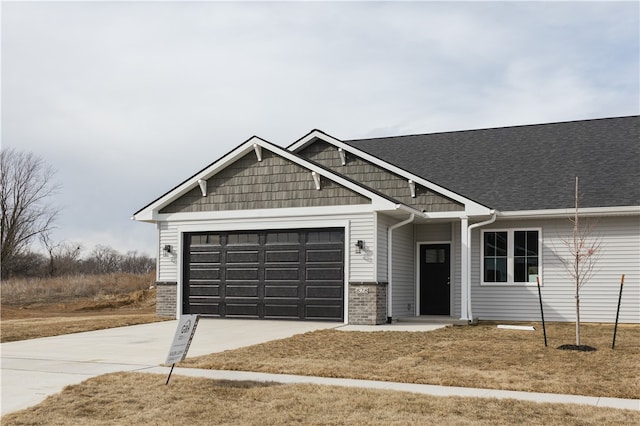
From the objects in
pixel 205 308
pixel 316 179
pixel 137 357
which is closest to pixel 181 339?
pixel 137 357

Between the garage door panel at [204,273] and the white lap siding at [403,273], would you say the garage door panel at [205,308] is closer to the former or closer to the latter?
the garage door panel at [204,273]

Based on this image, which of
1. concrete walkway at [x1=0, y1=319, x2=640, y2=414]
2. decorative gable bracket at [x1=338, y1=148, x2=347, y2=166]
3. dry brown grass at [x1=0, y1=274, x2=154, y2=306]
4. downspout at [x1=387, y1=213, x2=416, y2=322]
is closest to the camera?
concrete walkway at [x1=0, y1=319, x2=640, y2=414]

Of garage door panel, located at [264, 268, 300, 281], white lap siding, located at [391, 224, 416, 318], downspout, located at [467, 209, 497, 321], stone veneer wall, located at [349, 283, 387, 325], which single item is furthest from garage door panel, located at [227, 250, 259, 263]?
downspout, located at [467, 209, 497, 321]

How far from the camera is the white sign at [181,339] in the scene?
8672 millimetres

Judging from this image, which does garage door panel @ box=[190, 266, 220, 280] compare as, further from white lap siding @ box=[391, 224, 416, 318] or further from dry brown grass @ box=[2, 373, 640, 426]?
dry brown grass @ box=[2, 373, 640, 426]

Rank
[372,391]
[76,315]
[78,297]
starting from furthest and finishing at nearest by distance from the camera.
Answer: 1. [78,297]
2. [76,315]
3. [372,391]

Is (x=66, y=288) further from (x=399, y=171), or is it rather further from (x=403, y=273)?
(x=399, y=171)

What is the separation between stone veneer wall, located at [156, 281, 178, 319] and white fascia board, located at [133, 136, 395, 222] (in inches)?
73.7

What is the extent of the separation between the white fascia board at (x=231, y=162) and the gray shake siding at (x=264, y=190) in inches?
7.3

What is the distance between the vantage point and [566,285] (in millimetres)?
18297

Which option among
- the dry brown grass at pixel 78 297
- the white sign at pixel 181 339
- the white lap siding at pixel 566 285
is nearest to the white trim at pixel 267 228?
the white lap siding at pixel 566 285

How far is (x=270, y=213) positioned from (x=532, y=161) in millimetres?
8021

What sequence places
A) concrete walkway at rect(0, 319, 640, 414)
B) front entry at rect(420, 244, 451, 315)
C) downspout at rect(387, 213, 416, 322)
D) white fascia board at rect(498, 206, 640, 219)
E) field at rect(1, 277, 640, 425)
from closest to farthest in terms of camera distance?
field at rect(1, 277, 640, 425)
concrete walkway at rect(0, 319, 640, 414)
white fascia board at rect(498, 206, 640, 219)
downspout at rect(387, 213, 416, 322)
front entry at rect(420, 244, 451, 315)

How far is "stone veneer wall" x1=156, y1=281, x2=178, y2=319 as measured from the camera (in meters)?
19.3
